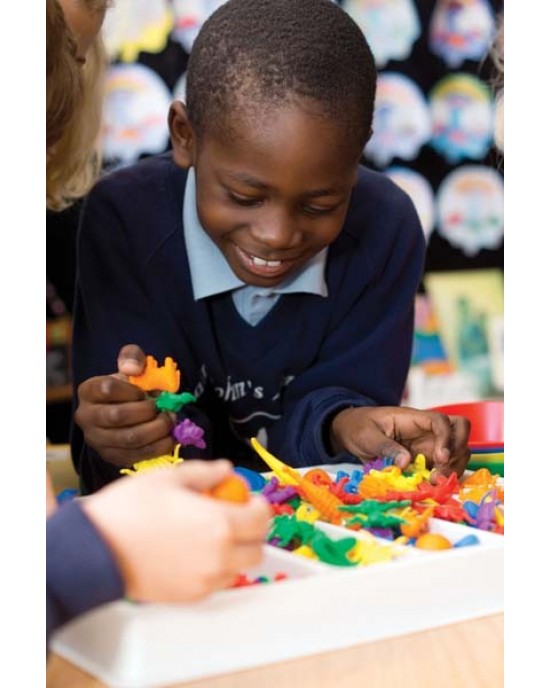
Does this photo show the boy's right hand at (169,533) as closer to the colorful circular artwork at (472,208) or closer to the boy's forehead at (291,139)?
the boy's forehead at (291,139)

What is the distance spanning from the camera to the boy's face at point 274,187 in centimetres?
75

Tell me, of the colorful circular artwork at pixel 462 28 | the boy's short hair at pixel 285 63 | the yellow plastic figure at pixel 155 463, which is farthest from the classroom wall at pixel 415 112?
the yellow plastic figure at pixel 155 463

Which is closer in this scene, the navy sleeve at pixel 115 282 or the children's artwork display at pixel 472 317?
the navy sleeve at pixel 115 282

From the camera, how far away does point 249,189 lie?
77cm

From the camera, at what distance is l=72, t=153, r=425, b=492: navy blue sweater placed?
3.04 feet

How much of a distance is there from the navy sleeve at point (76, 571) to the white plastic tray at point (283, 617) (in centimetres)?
3

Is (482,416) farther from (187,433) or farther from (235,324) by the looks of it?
(187,433)

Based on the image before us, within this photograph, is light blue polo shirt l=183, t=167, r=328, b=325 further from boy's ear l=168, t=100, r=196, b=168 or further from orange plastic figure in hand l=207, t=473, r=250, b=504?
orange plastic figure in hand l=207, t=473, r=250, b=504

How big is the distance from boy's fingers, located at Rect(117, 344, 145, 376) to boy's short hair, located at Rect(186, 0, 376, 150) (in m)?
0.17

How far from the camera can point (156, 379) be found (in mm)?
742

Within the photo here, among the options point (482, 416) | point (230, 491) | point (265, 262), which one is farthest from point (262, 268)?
point (230, 491)

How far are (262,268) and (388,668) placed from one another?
436 mm
